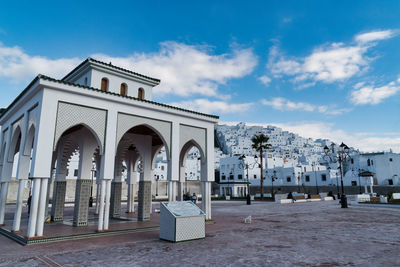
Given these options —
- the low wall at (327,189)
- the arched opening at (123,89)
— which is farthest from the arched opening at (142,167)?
the low wall at (327,189)

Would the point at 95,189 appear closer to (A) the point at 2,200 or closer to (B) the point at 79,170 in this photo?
(A) the point at 2,200

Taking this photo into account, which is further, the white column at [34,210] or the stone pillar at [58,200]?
the stone pillar at [58,200]

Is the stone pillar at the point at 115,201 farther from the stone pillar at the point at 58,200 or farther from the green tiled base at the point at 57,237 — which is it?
the green tiled base at the point at 57,237

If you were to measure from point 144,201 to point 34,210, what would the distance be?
649 cm

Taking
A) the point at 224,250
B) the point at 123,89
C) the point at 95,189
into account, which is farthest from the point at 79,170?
the point at 95,189

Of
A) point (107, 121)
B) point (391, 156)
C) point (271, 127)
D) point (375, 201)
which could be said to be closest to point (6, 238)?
point (107, 121)

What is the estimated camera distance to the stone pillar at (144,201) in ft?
50.2

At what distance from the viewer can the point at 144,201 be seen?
50.6 feet

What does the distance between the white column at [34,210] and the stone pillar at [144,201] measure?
6.30 meters

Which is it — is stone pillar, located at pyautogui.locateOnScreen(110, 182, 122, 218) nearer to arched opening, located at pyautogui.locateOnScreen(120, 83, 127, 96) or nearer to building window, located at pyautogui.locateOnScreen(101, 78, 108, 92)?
arched opening, located at pyautogui.locateOnScreen(120, 83, 127, 96)

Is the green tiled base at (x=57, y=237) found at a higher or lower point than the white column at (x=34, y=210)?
lower

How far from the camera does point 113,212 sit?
1720 cm

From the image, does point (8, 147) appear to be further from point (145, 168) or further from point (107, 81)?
point (145, 168)

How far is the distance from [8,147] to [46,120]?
18.4 ft
